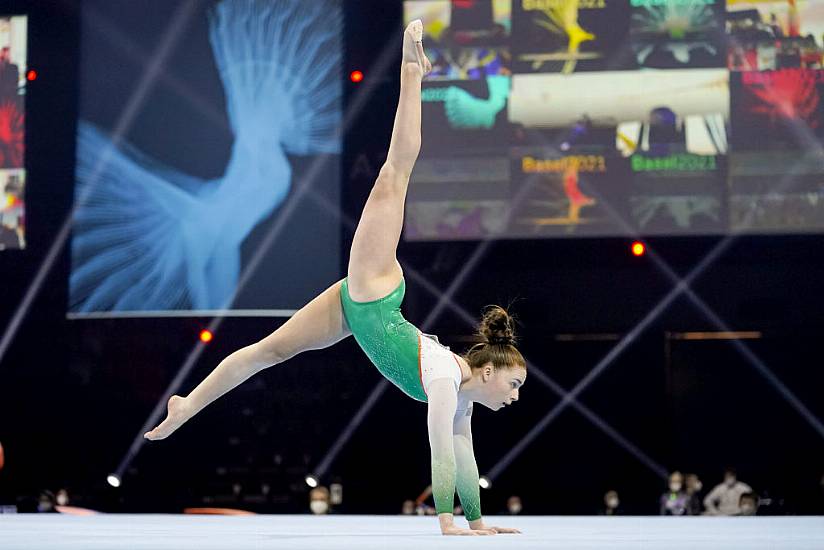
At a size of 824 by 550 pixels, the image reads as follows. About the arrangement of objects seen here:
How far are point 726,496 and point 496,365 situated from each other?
4713 millimetres

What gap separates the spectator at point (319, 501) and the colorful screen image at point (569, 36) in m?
3.11

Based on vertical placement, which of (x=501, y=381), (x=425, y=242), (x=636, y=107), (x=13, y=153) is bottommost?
(x=501, y=381)

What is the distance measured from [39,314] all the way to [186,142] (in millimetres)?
1806

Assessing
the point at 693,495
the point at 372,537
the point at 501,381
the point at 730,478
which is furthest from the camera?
the point at 730,478

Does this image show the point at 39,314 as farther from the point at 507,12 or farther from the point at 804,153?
the point at 804,153

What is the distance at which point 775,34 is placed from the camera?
22.7 ft

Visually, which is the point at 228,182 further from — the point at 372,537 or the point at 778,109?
the point at 372,537

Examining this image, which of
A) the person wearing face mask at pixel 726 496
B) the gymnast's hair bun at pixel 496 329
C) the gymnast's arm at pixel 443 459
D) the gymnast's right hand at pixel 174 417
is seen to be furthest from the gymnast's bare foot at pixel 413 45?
the person wearing face mask at pixel 726 496

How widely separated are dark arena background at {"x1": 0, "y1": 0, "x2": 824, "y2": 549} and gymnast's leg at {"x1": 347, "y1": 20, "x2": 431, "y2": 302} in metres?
4.05

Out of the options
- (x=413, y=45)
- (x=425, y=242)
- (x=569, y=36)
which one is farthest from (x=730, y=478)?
(x=413, y=45)

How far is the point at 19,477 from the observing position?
814cm

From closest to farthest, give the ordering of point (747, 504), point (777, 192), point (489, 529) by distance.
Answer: point (489, 529) < point (747, 504) < point (777, 192)

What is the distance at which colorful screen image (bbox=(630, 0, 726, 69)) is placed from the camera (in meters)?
6.98

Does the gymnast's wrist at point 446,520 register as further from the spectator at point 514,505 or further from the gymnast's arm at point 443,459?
the spectator at point 514,505
